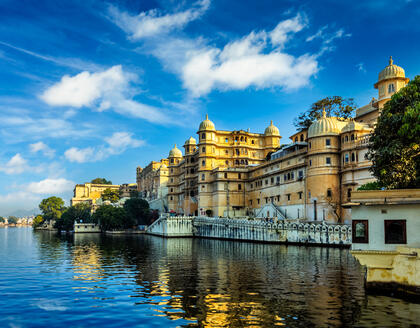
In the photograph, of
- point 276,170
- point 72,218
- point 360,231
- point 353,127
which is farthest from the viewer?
point 72,218

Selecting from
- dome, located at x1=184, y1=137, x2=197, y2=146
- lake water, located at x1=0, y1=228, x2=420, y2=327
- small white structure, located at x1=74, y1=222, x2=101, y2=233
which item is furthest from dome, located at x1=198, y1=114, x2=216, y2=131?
lake water, located at x1=0, y1=228, x2=420, y2=327

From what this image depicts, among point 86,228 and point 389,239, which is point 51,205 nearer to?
point 86,228

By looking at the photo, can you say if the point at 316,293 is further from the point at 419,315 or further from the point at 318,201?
the point at 318,201

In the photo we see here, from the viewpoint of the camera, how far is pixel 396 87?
59.6 meters

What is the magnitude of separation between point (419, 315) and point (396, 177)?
12289mm

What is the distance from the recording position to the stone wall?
4869 centimetres

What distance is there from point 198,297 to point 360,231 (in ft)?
30.5

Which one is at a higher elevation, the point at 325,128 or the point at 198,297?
the point at 325,128

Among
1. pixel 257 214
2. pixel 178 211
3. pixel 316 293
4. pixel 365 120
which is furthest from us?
pixel 178 211

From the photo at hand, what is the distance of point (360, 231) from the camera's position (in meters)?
21.0

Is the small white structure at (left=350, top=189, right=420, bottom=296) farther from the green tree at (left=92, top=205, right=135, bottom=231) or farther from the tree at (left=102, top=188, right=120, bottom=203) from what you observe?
the tree at (left=102, top=188, right=120, bottom=203)

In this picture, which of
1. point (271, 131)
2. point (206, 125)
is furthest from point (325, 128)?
point (271, 131)

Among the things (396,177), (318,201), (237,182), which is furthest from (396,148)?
(237,182)

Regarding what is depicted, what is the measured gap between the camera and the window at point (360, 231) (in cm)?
2075
